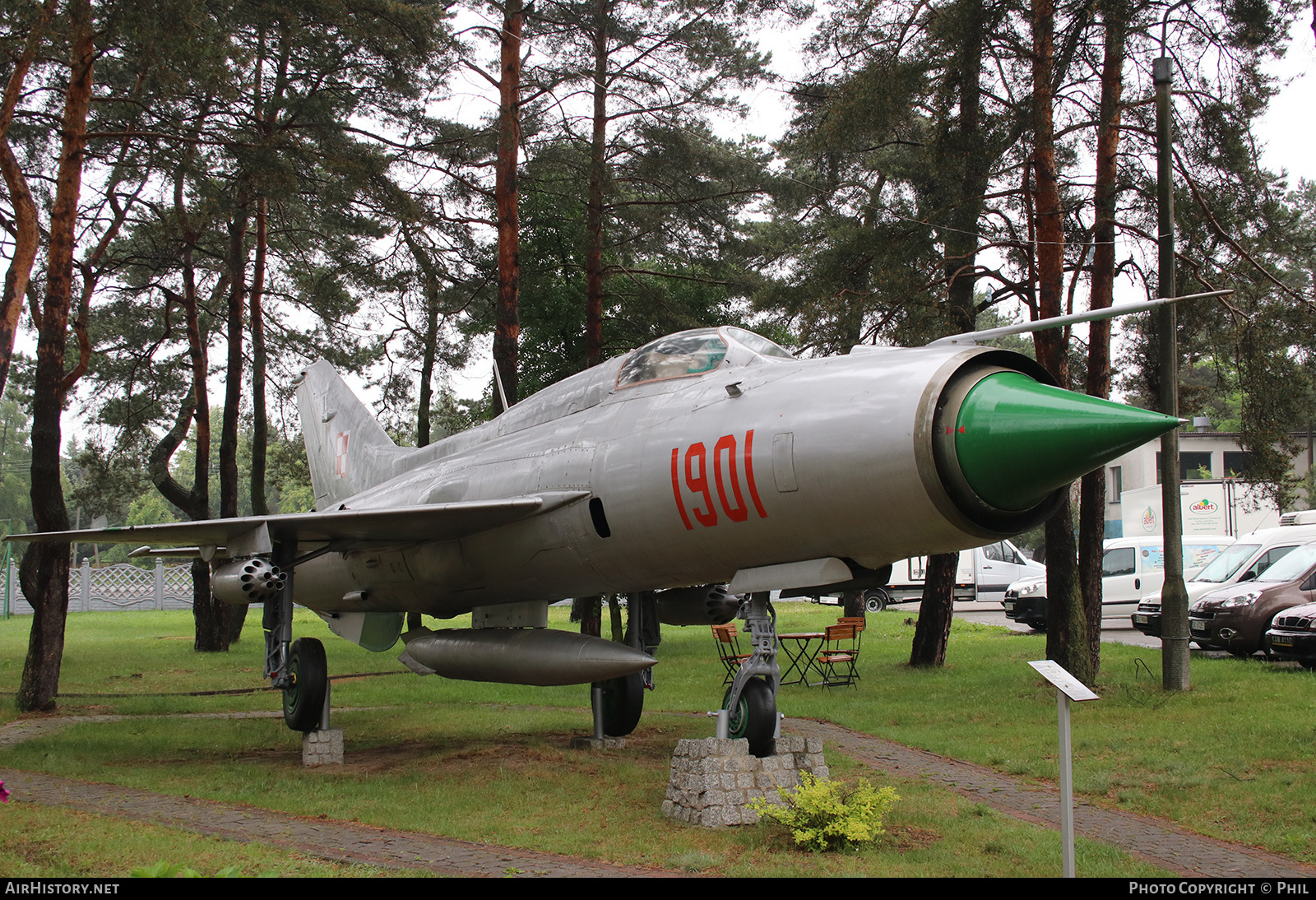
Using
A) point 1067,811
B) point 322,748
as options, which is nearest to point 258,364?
point 322,748

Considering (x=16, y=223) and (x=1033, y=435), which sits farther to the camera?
(x=16, y=223)

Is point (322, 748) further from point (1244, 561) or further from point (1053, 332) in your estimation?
point (1244, 561)

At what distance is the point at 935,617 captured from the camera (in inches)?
642

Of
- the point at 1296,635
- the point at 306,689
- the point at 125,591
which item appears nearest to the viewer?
the point at 306,689

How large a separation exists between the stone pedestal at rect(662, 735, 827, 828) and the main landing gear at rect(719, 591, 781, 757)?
10 centimetres

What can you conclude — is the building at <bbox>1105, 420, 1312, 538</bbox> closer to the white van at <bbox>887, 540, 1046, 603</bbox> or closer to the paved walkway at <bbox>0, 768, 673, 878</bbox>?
the white van at <bbox>887, 540, 1046, 603</bbox>

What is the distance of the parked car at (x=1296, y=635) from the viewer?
44.0 feet

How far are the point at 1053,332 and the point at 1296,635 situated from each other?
566 centimetres

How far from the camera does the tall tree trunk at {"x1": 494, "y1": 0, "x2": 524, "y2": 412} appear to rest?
16109mm

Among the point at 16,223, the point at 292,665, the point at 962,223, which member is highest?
the point at 962,223

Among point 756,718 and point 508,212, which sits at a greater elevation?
point 508,212

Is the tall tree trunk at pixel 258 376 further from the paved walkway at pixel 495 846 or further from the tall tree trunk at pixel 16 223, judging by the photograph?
the paved walkway at pixel 495 846

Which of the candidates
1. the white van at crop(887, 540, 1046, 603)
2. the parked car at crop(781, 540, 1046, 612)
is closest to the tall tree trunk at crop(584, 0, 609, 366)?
the parked car at crop(781, 540, 1046, 612)

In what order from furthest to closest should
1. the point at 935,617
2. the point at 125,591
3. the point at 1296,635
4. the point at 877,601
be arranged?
the point at 125,591 → the point at 877,601 → the point at 935,617 → the point at 1296,635
